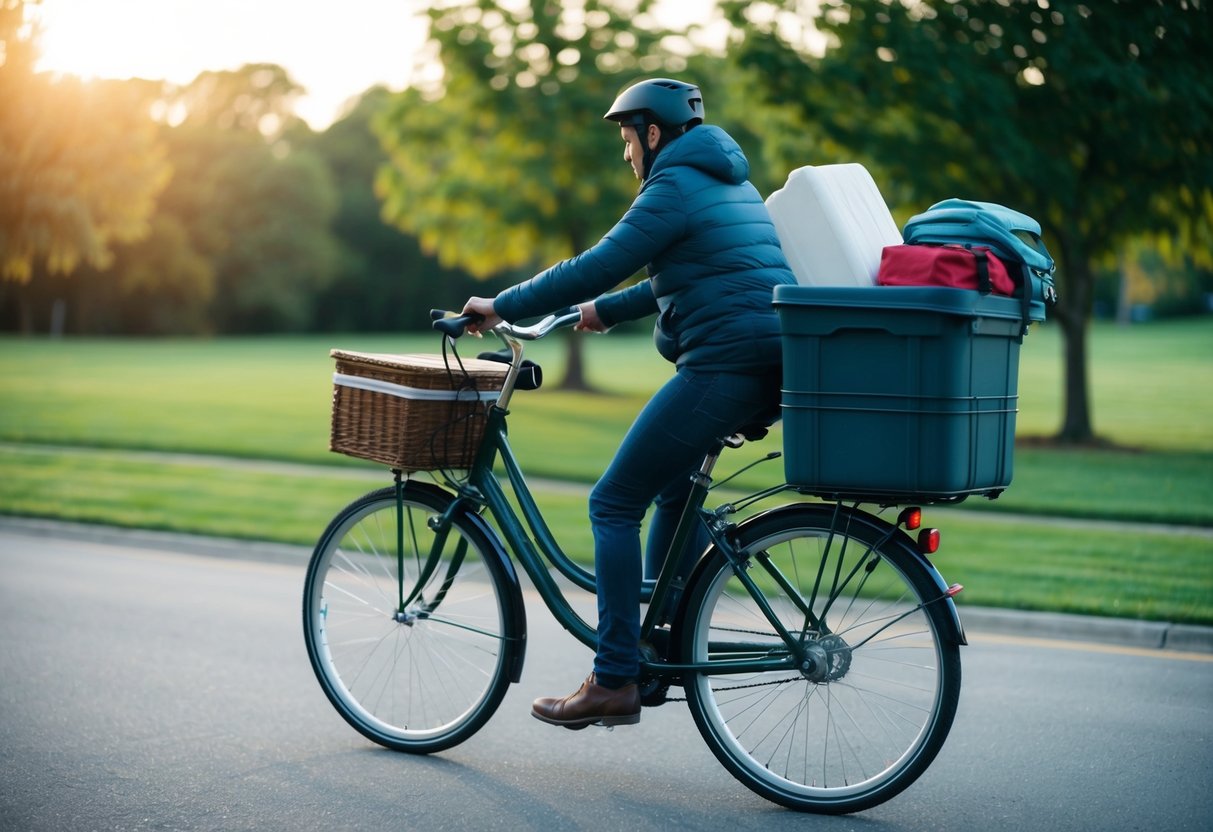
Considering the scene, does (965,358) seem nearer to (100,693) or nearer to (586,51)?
(100,693)

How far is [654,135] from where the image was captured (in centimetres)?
402

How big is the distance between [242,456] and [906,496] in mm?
12583

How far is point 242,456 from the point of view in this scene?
15.2 meters

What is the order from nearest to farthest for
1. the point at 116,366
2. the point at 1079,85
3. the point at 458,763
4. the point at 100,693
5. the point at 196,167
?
the point at 458,763 < the point at 100,693 < the point at 1079,85 < the point at 116,366 < the point at 196,167

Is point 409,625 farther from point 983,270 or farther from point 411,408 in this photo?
point 983,270

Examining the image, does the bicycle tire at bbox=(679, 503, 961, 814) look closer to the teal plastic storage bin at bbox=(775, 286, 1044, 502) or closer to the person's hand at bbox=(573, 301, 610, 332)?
the teal plastic storage bin at bbox=(775, 286, 1044, 502)

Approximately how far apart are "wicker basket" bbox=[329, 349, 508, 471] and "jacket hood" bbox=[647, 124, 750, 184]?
3.20 feet

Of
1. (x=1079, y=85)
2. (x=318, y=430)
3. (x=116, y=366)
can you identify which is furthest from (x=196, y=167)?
(x=1079, y=85)

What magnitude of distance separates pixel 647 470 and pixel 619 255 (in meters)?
0.64

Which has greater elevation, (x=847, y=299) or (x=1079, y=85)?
(x=1079, y=85)

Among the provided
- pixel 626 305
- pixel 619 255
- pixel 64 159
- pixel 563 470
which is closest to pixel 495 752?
pixel 626 305

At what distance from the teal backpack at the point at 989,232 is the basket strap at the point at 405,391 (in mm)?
1518

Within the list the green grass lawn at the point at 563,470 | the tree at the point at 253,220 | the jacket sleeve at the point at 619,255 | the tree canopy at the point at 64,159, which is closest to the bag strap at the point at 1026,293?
the jacket sleeve at the point at 619,255

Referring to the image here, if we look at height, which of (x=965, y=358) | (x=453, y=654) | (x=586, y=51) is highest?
(x=586, y=51)
